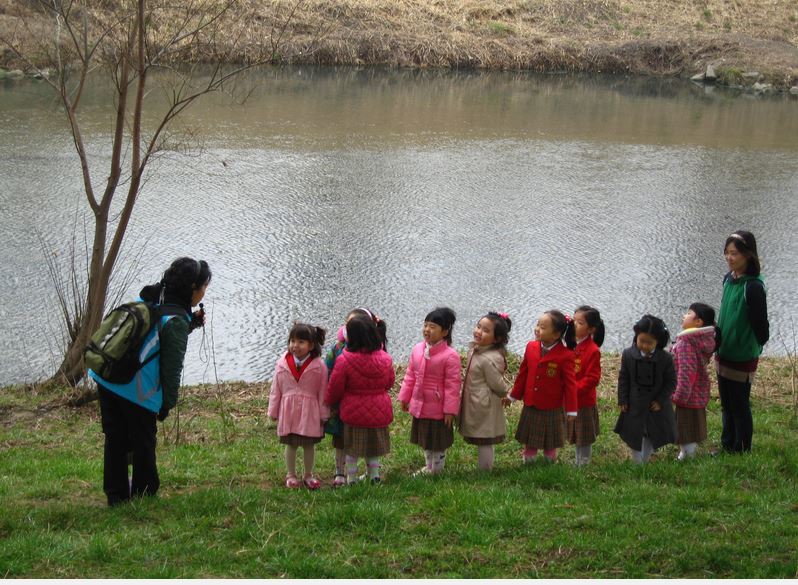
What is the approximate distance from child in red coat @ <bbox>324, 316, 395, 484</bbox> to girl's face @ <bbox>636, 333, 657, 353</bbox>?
1.35 m

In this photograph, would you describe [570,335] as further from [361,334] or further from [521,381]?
[361,334]

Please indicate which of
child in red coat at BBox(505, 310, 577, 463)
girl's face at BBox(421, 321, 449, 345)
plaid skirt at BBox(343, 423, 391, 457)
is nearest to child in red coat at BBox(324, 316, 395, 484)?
plaid skirt at BBox(343, 423, 391, 457)

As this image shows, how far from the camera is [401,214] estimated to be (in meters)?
13.2

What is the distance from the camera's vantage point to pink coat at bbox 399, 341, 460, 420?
507 centimetres

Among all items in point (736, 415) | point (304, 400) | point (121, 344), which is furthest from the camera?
point (736, 415)

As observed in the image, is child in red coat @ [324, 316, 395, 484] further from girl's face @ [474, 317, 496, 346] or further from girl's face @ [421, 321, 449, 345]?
girl's face @ [474, 317, 496, 346]

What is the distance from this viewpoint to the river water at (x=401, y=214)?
982 centimetres

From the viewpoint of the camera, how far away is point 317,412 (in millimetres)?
5039

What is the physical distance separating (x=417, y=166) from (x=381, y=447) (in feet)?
37.2

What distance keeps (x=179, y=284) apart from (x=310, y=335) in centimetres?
81

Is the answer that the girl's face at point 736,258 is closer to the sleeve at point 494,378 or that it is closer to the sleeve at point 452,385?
the sleeve at point 494,378

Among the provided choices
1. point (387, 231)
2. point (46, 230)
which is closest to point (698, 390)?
point (387, 231)

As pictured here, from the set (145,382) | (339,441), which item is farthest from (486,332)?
(145,382)

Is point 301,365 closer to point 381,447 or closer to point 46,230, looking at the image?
point 381,447
